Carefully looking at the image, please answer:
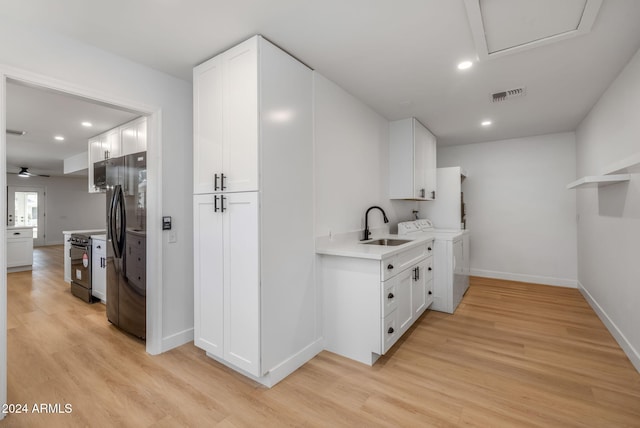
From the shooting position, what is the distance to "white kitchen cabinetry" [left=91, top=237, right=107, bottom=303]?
144 inches

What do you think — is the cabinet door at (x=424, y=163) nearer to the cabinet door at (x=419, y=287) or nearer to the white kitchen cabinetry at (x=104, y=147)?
Result: the cabinet door at (x=419, y=287)

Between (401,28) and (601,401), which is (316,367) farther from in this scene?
(401,28)

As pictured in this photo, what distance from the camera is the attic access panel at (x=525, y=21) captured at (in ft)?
5.51

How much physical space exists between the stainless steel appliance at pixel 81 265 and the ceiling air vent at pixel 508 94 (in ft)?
17.3

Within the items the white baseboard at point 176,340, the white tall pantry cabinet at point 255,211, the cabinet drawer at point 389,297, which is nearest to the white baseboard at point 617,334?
the cabinet drawer at point 389,297

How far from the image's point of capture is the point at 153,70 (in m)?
2.47

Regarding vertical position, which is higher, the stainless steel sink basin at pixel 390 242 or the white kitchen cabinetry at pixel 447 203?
the white kitchen cabinetry at pixel 447 203

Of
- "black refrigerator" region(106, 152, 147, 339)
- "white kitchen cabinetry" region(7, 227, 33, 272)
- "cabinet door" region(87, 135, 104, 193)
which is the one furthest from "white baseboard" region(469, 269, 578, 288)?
"white kitchen cabinetry" region(7, 227, 33, 272)

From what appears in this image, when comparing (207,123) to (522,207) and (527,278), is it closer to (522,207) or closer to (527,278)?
(522,207)

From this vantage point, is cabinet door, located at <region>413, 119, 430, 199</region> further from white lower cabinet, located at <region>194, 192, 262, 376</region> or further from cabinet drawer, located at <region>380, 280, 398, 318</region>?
white lower cabinet, located at <region>194, 192, 262, 376</region>

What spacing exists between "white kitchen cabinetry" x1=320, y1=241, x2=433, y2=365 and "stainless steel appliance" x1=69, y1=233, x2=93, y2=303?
133 inches

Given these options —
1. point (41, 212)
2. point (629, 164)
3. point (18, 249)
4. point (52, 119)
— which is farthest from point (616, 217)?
point (41, 212)

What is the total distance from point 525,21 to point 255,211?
2.12 meters

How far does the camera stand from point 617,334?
267cm
